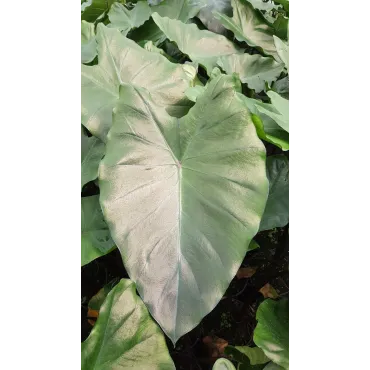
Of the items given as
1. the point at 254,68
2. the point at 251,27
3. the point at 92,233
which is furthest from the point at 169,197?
the point at 251,27

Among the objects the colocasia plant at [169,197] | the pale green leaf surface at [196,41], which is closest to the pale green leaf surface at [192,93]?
the colocasia plant at [169,197]

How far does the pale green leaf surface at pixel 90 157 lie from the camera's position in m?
0.80

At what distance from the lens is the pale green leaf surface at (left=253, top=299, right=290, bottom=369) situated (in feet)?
2.19

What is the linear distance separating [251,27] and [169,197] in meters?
0.62

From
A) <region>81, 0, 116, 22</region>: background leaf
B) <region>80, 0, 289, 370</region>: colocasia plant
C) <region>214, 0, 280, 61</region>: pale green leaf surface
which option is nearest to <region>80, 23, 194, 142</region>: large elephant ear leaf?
<region>80, 0, 289, 370</region>: colocasia plant

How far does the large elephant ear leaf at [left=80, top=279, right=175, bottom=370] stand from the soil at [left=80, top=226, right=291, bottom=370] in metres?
0.20

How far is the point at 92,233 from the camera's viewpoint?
79cm

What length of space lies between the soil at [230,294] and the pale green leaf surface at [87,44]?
411mm

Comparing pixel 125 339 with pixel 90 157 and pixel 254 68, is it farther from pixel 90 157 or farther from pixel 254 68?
pixel 254 68

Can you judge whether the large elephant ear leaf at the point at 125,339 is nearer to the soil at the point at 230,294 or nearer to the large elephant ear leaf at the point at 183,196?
the large elephant ear leaf at the point at 183,196

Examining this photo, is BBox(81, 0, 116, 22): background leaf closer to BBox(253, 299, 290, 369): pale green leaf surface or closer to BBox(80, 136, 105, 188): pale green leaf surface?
BBox(80, 136, 105, 188): pale green leaf surface
